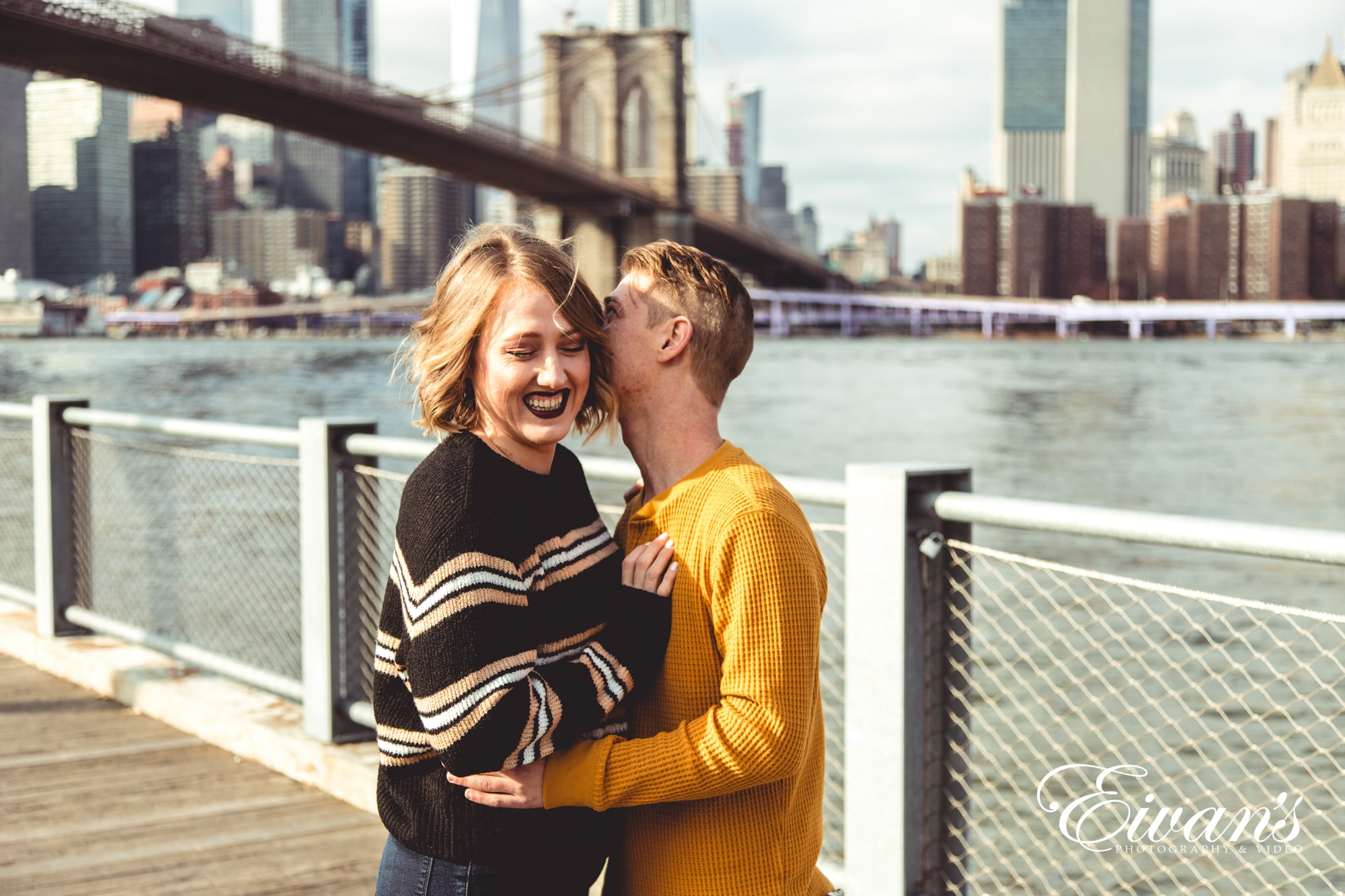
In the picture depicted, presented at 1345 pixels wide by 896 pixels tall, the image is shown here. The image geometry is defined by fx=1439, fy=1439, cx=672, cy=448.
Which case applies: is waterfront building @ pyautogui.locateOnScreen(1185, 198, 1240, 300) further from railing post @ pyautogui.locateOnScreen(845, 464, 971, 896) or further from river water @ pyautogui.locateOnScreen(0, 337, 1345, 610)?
railing post @ pyautogui.locateOnScreen(845, 464, 971, 896)

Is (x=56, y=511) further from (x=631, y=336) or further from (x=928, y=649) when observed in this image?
(x=631, y=336)

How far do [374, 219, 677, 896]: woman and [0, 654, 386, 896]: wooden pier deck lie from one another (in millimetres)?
1211

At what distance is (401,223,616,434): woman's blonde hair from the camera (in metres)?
1.29

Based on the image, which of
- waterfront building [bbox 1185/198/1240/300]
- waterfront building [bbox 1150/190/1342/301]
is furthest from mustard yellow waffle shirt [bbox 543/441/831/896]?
waterfront building [bbox 1185/198/1240/300]

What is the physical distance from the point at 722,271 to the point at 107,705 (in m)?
2.77

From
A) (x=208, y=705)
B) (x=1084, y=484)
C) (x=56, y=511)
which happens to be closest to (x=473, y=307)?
(x=208, y=705)

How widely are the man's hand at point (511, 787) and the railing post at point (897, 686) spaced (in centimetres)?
78

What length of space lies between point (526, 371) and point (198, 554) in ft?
34.3

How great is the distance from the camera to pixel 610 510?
252cm

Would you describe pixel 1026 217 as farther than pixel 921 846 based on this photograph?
Yes

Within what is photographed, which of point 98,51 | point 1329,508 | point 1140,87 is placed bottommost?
point 1329,508

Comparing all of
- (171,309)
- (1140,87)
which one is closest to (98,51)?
(171,309)

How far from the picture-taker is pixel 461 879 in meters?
1.33

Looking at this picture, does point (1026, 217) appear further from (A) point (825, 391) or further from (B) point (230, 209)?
(A) point (825, 391)
